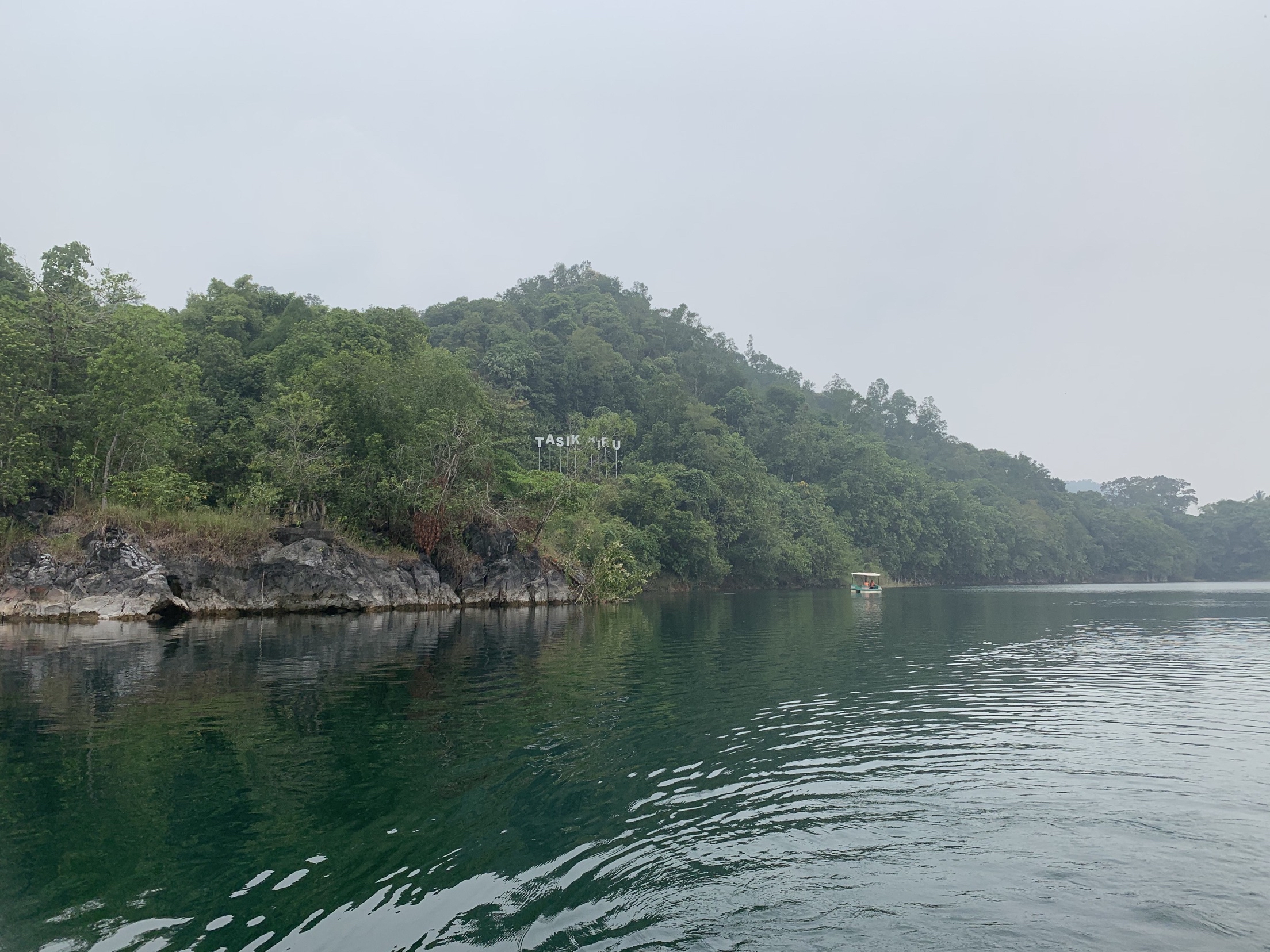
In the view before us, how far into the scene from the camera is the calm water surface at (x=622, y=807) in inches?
273

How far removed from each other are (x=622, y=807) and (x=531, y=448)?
74.9m

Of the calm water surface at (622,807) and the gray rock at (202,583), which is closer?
the calm water surface at (622,807)

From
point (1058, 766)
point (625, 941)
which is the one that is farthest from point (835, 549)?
point (625, 941)

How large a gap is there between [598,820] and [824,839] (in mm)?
2737

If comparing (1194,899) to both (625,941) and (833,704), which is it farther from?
(833,704)

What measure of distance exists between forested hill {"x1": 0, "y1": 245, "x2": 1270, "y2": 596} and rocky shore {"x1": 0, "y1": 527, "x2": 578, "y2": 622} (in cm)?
196

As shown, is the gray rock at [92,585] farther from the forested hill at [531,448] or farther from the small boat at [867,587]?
the small boat at [867,587]

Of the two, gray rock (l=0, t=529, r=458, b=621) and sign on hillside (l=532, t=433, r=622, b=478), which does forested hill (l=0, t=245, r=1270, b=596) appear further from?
gray rock (l=0, t=529, r=458, b=621)

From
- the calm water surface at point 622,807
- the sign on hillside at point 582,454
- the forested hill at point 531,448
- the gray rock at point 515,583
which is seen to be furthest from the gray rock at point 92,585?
the sign on hillside at point 582,454

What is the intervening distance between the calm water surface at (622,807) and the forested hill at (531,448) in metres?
18.5

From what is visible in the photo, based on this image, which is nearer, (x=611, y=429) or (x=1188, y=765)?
(x=1188, y=765)

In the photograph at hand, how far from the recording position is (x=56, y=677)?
722 inches

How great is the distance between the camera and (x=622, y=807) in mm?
10156

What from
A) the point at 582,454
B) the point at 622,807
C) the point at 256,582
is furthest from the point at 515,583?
the point at 622,807
